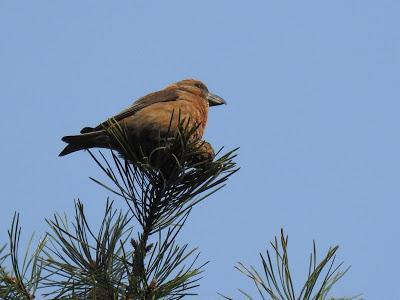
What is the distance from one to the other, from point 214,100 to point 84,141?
209 centimetres

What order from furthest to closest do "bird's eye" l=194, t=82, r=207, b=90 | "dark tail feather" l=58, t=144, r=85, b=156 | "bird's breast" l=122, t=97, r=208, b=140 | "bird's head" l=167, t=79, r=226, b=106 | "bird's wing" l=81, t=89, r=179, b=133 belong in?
"bird's eye" l=194, t=82, r=207, b=90 < "bird's head" l=167, t=79, r=226, b=106 < "bird's wing" l=81, t=89, r=179, b=133 < "dark tail feather" l=58, t=144, r=85, b=156 < "bird's breast" l=122, t=97, r=208, b=140

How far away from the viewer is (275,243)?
277cm

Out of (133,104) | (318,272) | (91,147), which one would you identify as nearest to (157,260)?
(318,272)

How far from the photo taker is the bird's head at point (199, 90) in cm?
644

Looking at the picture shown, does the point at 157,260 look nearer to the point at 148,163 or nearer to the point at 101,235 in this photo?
the point at 101,235

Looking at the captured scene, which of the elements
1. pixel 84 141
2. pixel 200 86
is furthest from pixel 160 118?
pixel 200 86

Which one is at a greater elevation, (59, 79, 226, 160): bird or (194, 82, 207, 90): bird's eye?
(194, 82, 207, 90): bird's eye

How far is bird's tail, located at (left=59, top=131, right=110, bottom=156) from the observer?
467cm

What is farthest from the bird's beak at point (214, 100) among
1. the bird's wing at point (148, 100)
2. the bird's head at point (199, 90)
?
the bird's wing at point (148, 100)

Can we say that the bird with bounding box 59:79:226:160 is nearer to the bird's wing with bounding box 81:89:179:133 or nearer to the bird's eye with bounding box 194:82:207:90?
the bird's wing with bounding box 81:89:179:133

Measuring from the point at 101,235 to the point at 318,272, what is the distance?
1.01 metres

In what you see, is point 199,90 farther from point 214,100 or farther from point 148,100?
point 148,100

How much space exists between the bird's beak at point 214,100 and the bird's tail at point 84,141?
1898 millimetres

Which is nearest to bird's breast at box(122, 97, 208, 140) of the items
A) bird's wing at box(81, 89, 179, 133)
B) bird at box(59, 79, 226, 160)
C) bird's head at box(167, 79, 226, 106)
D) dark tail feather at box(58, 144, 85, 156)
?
bird at box(59, 79, 226, 160)
